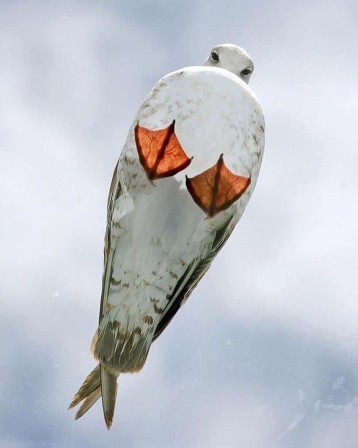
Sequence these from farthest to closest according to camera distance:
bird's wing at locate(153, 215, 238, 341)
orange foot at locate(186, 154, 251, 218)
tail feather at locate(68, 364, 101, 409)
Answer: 1. tail feather at locate(68, 364, 101, 409)
2. bird's wing at locate(153, 215, 238, 341)
3. orange foot at locate(186, 154, 251, 218)

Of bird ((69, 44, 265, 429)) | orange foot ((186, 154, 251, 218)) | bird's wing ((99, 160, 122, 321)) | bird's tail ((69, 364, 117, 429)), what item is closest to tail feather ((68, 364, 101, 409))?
bird's tail ((69, 364, 117, 429))

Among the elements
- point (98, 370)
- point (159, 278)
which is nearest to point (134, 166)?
point (159, 278)

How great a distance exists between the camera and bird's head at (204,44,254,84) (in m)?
5.43

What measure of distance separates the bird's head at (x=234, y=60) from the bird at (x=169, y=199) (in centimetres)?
24

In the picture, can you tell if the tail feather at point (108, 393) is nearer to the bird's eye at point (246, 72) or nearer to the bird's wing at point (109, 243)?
the bird's wing at point (109, 243)

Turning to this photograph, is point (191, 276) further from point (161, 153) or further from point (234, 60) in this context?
point (234, 60)

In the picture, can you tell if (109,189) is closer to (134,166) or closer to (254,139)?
(134,166)

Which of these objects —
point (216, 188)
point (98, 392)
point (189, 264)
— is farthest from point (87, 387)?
point (216, 188)

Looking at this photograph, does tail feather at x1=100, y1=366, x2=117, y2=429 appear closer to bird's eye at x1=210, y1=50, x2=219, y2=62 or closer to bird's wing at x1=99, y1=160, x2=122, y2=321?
bird's wing at x1=99, y1=160, x2=122, y2=321

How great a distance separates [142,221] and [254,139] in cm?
88

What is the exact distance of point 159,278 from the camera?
5102 millimetres

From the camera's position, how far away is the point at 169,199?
495cm

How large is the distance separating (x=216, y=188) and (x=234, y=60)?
104cm

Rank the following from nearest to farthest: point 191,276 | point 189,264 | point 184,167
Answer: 1. point 184,167
2. point 189,264
3. point 191,276
